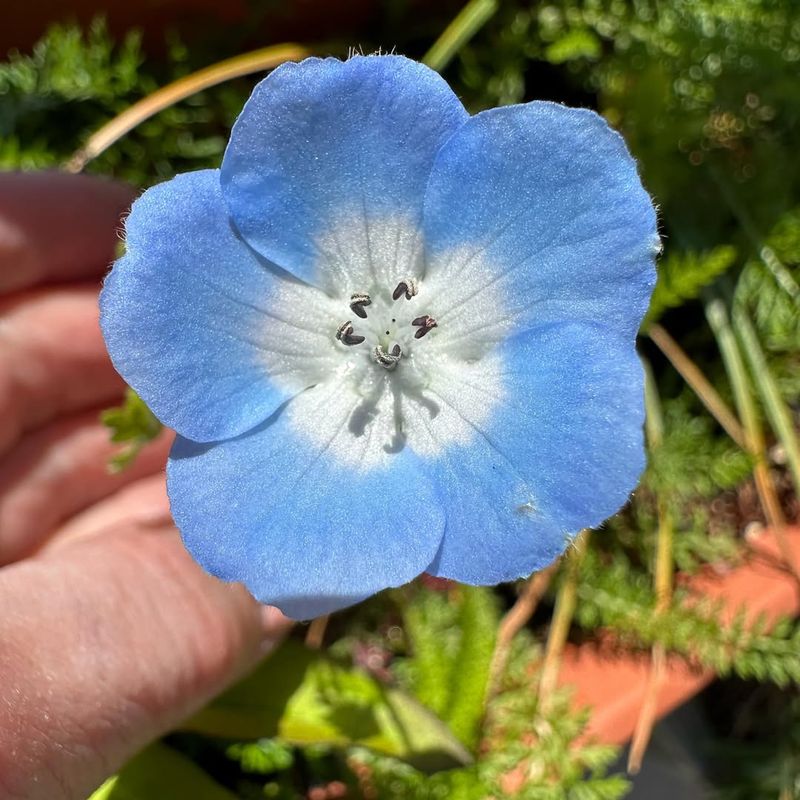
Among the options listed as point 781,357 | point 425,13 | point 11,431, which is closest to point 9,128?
point 11,431

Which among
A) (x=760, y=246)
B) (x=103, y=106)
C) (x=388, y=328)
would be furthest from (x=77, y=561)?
(x=760, y=246)

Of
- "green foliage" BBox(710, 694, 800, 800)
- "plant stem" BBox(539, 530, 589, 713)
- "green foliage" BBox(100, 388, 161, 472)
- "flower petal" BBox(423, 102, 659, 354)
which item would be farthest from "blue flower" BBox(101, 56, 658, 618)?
"green foliage" BBox(710, 694, 800, 800)

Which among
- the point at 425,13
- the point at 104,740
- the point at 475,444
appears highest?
the point at 425,13

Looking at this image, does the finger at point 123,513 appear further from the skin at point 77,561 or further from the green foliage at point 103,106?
the green foliage at point 103,106

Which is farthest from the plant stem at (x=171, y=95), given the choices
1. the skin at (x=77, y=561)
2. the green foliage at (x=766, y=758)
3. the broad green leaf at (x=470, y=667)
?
the green foliage at (x=766, y=758)

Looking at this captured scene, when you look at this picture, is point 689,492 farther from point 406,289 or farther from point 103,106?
point 103,106

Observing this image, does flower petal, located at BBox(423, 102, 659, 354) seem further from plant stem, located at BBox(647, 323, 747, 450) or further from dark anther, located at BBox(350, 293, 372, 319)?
plant stem, located at BBox(647, 323, 747, 450)

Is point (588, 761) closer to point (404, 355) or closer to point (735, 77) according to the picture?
point (404, 355)
